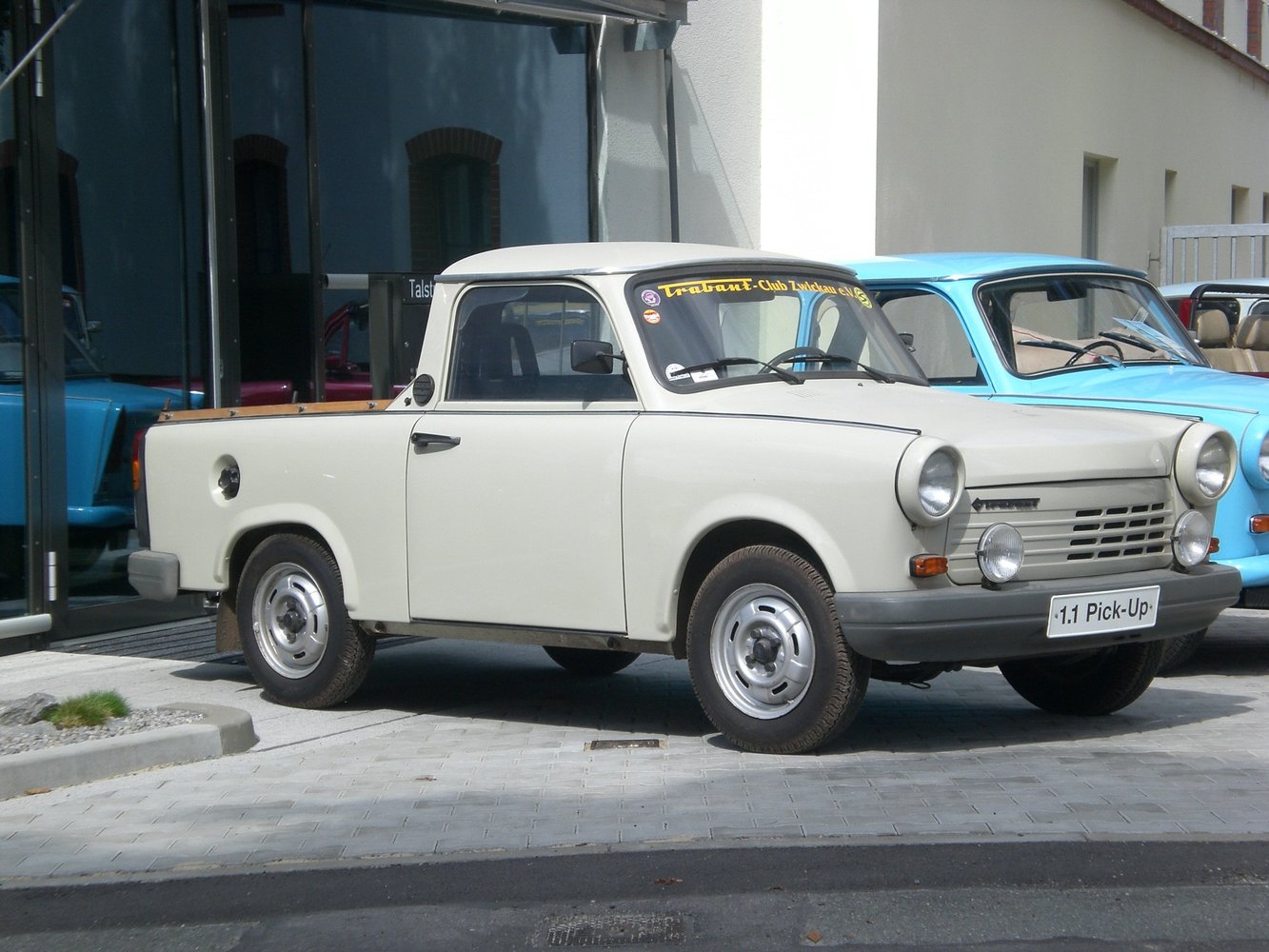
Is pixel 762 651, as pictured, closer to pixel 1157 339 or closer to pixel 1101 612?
pixel 1101 612

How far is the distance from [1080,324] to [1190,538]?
2.64 m

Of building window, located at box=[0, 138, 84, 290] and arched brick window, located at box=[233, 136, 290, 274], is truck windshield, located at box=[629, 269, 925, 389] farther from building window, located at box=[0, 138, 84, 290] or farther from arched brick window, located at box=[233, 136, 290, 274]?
arched brick window, located at box=[233, 136, 290, 274]

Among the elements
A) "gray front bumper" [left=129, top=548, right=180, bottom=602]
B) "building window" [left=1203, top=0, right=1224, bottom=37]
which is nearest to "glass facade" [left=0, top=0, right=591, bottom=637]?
"gray front bumper" [left=129, top=548, right=180, bottom=602]

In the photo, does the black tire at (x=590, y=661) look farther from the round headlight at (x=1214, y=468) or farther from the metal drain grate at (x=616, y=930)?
the metal drain grate at (x=616, y=930)

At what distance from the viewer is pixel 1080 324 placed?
28.9 ft

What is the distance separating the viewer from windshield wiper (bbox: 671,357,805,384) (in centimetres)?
648

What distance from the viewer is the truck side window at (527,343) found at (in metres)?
6.64

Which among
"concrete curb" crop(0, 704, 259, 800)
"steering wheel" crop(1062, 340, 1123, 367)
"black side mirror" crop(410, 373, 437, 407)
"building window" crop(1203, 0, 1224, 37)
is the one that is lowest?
"concrete curb" crop(0, 704, 259, 800)

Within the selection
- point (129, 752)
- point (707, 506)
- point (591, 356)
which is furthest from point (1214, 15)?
point (129, 752)

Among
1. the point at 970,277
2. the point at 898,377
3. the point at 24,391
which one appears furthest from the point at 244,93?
the point at 898,377

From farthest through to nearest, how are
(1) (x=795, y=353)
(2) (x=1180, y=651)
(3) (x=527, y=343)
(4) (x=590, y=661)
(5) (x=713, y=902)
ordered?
(4) (x=590, y=661) < (2) (x=1180, y=651) < (3) (x=527, y=343) < (1) (x=795, y=353) < (5) (x=713, y=902)

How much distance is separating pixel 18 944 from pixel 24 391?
17.3 ft

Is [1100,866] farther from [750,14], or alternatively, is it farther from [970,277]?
[750,14]

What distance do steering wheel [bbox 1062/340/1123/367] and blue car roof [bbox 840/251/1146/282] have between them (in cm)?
43
